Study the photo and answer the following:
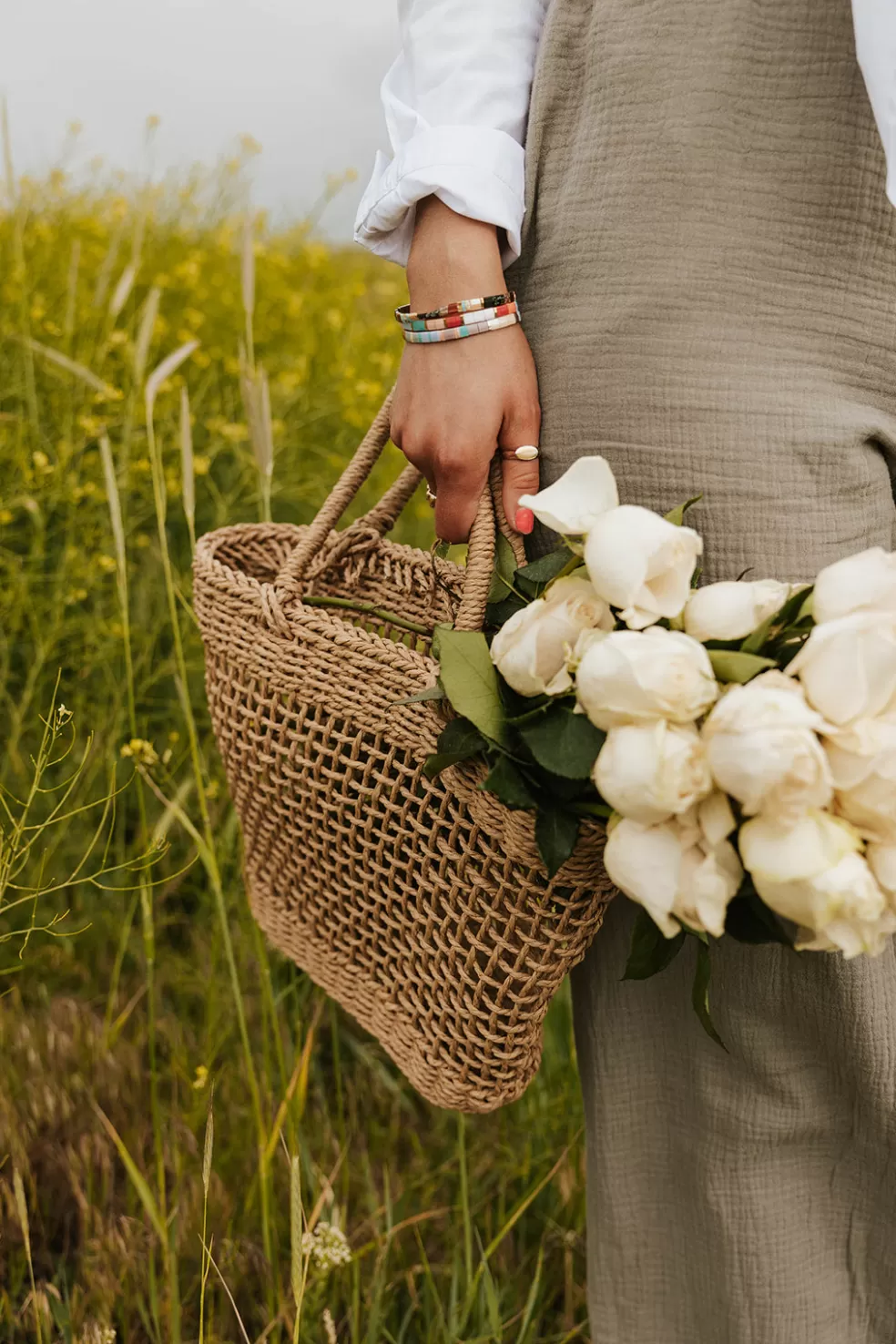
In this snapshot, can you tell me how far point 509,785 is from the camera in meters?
0.58

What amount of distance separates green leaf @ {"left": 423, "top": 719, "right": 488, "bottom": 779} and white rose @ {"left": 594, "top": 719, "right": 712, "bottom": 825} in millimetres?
134

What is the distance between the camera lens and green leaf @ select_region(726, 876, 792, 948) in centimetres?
51

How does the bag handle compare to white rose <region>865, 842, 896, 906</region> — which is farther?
the bag handle

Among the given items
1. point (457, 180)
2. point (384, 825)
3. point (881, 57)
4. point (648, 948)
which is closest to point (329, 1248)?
point (384, 825)

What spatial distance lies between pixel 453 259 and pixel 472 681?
0.30 meters

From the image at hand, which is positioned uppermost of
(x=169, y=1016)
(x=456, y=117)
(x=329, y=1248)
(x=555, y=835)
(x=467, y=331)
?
(x=456, y=117)

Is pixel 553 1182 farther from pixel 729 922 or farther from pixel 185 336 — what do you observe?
pixel 185 336

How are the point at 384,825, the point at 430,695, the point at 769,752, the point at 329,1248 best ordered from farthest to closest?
the point at 329,1248 < the point at 384,825 < the point at 430,695 < the point at 769,752

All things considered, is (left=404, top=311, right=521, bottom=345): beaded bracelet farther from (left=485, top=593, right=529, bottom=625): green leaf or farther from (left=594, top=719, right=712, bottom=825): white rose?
(left=594, top=719, right=712, bottom=825): white rose

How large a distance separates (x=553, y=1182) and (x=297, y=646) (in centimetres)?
71

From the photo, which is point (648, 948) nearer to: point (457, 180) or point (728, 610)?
point (728, 610)

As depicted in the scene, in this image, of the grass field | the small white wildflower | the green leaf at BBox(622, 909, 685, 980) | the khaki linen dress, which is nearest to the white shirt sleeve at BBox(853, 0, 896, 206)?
the khaki linen dress

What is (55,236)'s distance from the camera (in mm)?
2119

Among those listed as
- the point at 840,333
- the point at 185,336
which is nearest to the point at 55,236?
the point at 185,336
